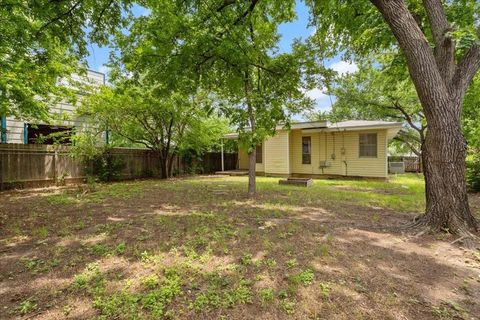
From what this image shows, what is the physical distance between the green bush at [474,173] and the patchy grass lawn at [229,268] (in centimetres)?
602

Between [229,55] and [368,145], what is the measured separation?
961 centimetres

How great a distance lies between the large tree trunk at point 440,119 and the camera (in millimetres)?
3910

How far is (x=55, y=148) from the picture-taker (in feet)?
32.0

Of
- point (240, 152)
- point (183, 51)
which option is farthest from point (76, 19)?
point (240, 152)

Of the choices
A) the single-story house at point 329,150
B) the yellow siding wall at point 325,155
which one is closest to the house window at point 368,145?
the single-story house at point 329,150

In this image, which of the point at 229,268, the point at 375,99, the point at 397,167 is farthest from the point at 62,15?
the point at 397,167

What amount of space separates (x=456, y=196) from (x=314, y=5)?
16.5 ft

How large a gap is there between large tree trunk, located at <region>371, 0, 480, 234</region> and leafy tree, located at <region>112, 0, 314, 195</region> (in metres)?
2.74

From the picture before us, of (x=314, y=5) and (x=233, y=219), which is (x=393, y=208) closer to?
(x=233, y=219)

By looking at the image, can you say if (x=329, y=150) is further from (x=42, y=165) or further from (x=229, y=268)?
(x=42, y=165)

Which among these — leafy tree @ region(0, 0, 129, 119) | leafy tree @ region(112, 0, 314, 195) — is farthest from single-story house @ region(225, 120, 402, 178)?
leafy tree @ region(0, 0, 129, 119)

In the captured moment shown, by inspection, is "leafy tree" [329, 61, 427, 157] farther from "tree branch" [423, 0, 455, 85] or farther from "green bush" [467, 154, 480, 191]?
"tree branch" [423, 0, 455, 85]

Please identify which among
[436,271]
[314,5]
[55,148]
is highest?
[314,5]

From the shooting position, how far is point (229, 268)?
2902mm
